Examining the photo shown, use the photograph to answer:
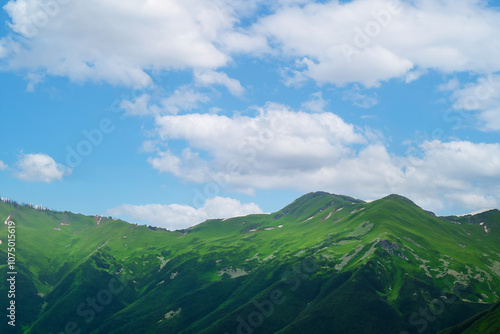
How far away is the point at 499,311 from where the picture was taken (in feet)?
656

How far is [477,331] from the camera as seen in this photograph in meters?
192

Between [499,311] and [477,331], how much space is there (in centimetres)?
1892
